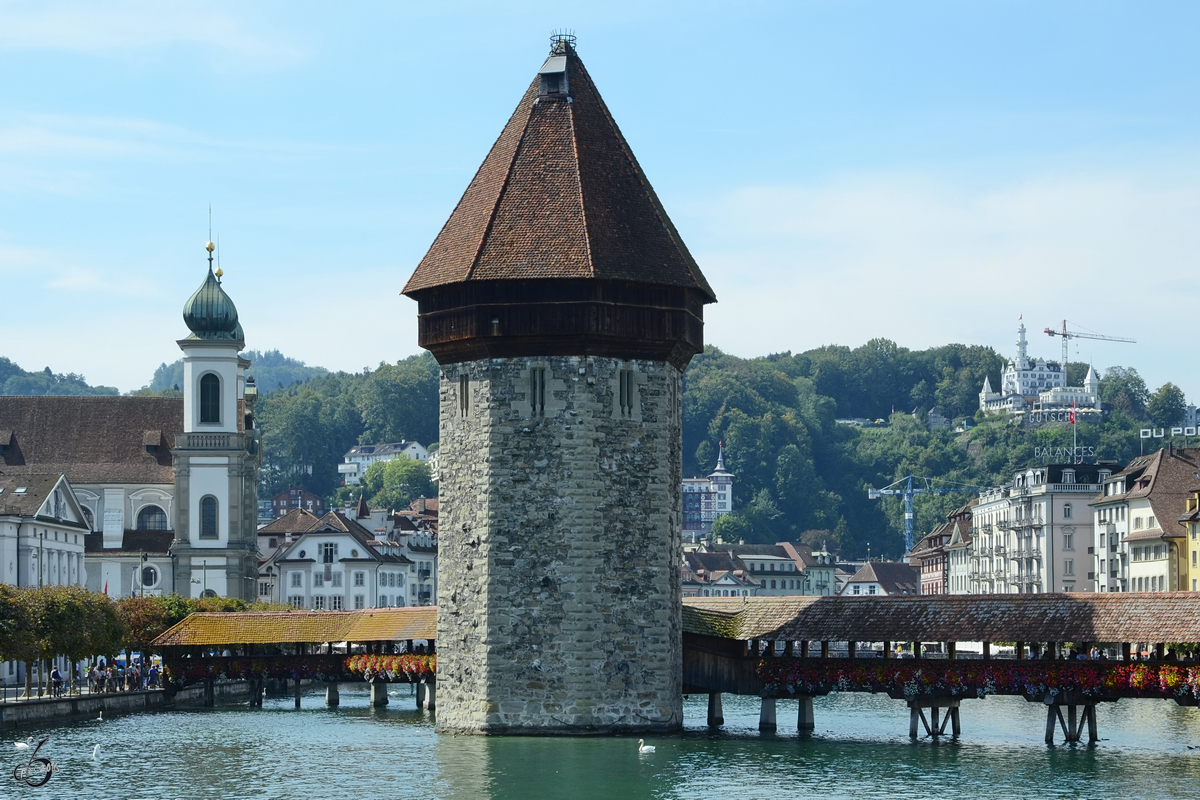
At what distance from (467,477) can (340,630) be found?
824 inches

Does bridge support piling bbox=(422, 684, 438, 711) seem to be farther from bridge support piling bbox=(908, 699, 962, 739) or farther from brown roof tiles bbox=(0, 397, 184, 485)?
brown roof tiles bbox=(0, 397, 184, 485)

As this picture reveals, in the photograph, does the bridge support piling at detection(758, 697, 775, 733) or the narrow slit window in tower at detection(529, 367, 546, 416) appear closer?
the narrow slit window in tower at detection(529, 367, 546, 416)

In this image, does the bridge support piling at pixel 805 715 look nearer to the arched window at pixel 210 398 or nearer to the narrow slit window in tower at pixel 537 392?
the narrow slit window in tower at pixel 537 392

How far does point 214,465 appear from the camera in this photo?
105062 mm

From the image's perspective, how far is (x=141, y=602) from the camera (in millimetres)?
81000

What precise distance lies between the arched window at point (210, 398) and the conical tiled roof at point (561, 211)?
Result: 54277mm

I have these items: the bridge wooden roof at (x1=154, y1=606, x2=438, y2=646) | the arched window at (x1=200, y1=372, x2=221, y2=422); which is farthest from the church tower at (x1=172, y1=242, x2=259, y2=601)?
the bridge wooden roof at (x1=154, y1=606, x2=438, y2=646)

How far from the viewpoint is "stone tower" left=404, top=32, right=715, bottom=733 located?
49.8 meters

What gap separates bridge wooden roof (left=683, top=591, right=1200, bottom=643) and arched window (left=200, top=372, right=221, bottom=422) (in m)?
53.6

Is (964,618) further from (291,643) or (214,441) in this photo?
(214,441)

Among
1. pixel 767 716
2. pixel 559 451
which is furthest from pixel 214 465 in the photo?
pixel 559 451

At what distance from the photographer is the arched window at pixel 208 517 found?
10450cm

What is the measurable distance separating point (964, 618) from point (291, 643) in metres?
27.0

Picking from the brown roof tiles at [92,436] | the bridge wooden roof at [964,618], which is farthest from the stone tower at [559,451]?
the brown roof tiles at [92,436]
